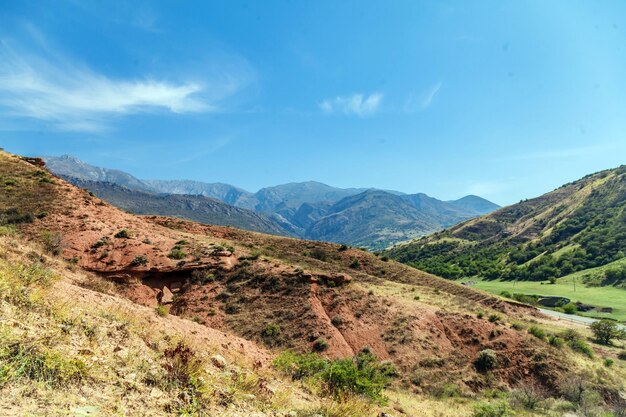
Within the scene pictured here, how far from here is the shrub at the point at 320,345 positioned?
24.1 metres

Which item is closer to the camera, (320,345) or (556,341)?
(320,345)

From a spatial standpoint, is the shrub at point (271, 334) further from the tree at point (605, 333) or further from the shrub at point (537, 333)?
the tree at point (605, 333)

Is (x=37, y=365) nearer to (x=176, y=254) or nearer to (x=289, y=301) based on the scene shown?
(x=289, y=301)

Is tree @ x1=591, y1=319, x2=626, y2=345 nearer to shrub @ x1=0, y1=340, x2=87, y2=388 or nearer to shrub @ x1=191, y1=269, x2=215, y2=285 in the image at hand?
shrub @ x1=191, y1=269, x2=215, y2=285

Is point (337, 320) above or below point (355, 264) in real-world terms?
below

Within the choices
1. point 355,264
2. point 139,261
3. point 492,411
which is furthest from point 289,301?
point 492,411

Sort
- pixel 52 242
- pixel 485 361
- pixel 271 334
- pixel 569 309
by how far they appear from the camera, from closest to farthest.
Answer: pixel 271 334 → pixel 485 361 → pixel 52 242 → pixel 569 309

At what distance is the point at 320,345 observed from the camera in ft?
79.9

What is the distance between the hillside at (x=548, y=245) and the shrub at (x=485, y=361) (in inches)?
3267

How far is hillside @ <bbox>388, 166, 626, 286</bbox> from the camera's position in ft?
355

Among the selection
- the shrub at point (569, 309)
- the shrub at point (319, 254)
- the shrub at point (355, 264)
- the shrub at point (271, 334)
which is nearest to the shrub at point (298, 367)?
the shrub at point (271, 334)

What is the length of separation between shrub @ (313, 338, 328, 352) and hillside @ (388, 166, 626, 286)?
93.3 metres

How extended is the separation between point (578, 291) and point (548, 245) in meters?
56.9

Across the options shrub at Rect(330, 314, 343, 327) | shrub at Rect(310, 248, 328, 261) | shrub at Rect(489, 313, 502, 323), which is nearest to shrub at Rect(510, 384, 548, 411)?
shrub at Rect(489, 313, 502, 323)
